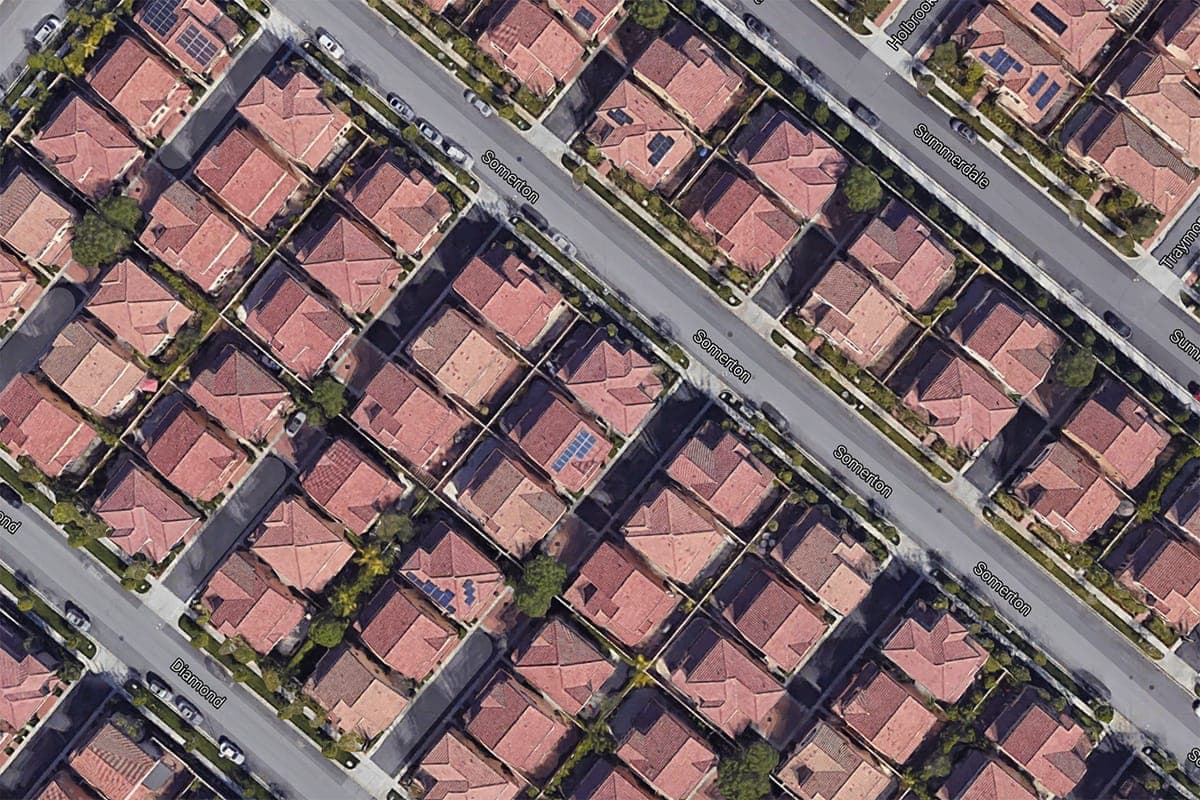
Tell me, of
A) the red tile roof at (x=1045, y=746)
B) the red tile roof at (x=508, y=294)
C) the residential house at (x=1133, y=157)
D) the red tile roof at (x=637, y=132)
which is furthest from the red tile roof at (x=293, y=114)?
the red tile roof at (x=1045, y=746)

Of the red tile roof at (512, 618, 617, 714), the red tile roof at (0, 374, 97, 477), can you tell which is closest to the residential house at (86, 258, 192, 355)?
the red tile roof at (0, 374, 97, 477)

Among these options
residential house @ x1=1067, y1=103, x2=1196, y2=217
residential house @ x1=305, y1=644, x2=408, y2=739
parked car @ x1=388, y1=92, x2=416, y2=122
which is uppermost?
residential house @ x1=1067, y1=103, x2=1196, y2=217

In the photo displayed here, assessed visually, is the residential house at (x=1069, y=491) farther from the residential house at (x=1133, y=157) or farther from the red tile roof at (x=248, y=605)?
the red tile roof at (x=248, y=605)

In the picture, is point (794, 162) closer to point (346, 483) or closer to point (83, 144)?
point (346, 483)

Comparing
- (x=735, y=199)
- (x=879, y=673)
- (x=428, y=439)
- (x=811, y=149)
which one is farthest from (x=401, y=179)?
(x=879, y=673)

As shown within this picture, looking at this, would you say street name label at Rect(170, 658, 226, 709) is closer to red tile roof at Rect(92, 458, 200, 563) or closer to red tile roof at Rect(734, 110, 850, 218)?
red tile roof at Rect(92, 458, 200, 563)

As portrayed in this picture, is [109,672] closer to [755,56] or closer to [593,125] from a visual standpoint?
[593,125]

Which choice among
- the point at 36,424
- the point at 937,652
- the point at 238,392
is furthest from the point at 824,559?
the point at 36,424
